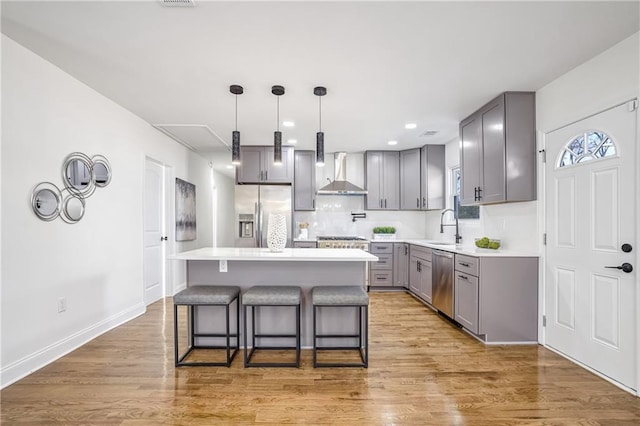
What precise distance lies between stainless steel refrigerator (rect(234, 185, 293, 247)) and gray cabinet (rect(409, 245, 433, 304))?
2084 millimetres

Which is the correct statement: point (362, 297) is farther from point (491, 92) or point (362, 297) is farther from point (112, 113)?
point (112, 113)

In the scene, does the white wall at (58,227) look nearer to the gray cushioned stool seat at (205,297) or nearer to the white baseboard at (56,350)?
the white baseboard at (56,350)

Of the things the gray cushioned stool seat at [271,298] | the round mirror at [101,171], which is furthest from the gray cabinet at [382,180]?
the round mirror at [101,171]

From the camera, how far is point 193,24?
79.8 inches

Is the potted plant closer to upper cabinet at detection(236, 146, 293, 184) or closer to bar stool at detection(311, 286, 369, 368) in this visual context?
upper cabinet at detection(236, 146, 293, 184)

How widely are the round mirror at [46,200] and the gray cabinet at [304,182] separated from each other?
3.33 meters

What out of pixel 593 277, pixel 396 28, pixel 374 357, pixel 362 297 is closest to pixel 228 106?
pixel 396 28

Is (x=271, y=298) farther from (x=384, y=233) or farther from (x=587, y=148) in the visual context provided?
(x=384, y=233)

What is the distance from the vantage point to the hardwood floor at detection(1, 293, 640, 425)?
188cm

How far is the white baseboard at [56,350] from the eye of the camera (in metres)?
2.21

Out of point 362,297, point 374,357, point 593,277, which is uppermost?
point 593,277

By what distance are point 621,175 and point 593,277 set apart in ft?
2.70

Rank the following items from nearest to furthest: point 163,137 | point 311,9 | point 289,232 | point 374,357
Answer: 1. point 311,9
2. point 374,357
3. point 163,137
4. point 289,232

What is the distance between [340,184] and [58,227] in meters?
3.68
